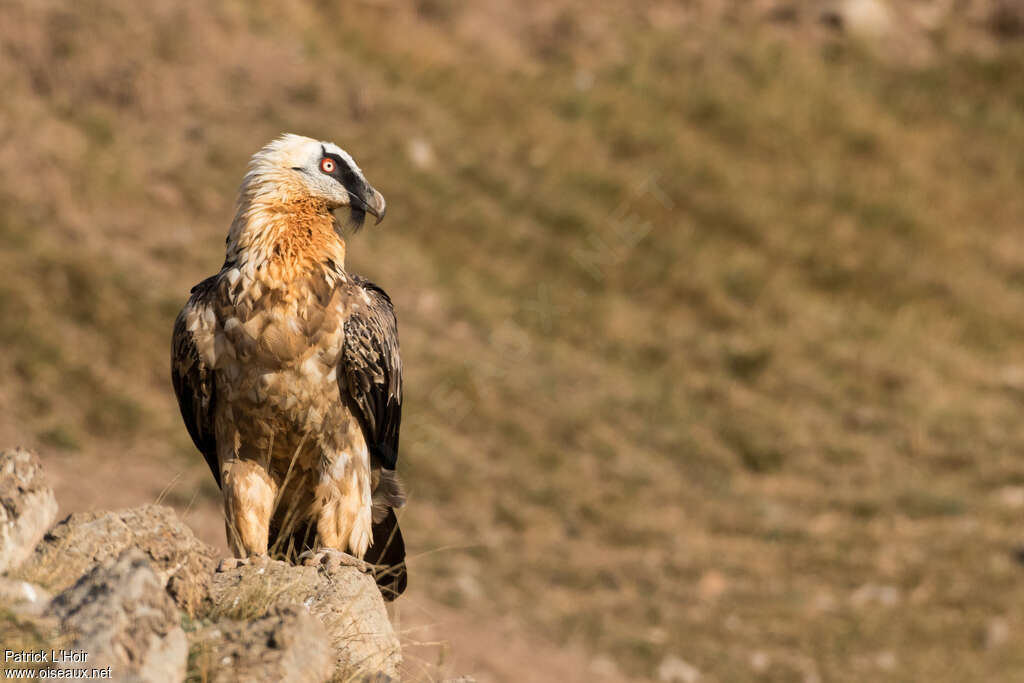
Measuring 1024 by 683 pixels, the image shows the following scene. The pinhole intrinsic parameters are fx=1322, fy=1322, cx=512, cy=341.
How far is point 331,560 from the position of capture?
222 inches

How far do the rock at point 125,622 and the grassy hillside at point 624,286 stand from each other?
7.25 m

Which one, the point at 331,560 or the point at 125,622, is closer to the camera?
the point at 125,622

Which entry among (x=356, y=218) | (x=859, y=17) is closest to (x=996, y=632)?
(x=356, y=218)

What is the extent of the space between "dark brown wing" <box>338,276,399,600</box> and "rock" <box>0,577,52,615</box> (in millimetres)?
2010

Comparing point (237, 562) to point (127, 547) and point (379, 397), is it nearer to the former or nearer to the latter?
point (127, 547)

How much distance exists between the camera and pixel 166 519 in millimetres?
5000

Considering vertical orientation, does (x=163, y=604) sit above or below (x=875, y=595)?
below

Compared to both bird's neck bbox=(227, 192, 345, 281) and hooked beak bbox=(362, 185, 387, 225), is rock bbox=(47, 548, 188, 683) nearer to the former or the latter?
bird's neck bbox=(227, 192, 345, 281)

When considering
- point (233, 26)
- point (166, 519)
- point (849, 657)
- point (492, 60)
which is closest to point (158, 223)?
point (233, 26)

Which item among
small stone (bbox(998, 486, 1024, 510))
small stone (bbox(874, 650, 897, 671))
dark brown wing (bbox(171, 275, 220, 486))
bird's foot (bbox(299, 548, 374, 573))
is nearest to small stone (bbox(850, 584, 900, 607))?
small stone (bbox(874, 650, 897, 671))

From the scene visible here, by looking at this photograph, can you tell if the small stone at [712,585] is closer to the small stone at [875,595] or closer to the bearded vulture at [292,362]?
the small stone at [875,595]

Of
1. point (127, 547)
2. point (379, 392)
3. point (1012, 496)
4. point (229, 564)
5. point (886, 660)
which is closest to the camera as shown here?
point (127, 547)

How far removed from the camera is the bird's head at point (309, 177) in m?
6.05

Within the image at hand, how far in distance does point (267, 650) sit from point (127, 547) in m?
0.95
